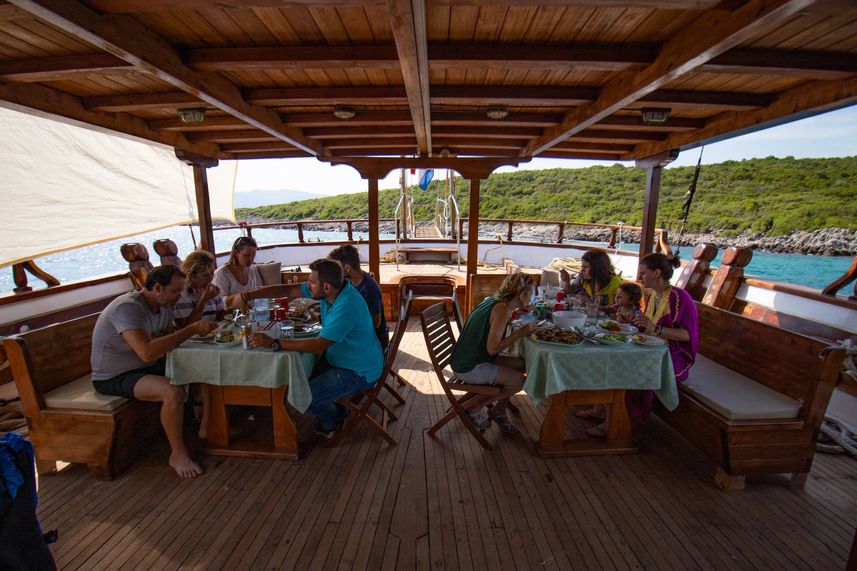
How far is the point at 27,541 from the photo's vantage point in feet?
3.44

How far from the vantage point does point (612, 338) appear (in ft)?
8.09

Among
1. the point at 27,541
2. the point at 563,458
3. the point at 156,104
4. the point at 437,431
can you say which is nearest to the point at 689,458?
the point at 563,458

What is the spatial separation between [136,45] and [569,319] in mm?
3054

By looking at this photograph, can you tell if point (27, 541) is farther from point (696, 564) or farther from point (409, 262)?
point (409, 262)

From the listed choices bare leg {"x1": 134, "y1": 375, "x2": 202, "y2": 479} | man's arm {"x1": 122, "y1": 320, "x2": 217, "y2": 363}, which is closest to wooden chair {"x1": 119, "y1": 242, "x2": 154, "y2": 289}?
bare leg {"x1": 134, "y1": 375, "x2": 202, "y2": 479}

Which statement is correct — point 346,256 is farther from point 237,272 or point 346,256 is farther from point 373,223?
point 373,223

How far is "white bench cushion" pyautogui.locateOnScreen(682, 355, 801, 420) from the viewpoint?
2258 mm

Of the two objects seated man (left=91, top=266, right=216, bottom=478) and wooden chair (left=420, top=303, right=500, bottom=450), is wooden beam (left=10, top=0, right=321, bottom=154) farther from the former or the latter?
wooden chair (left=420, top=303, right=500, bottom=450)

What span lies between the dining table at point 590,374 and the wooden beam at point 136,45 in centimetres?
280

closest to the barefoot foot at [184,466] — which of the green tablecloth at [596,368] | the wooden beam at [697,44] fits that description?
the green tablecloth at [596,368]

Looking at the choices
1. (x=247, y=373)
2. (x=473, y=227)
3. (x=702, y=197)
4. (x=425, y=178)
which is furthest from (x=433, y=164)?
(x=702, y=197)

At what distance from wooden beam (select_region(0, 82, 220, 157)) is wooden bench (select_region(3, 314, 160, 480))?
183cm

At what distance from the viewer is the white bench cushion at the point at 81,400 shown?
231cm

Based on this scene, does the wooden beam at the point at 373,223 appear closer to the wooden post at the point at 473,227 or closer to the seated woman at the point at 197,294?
the wooden post at the point at 473,227
